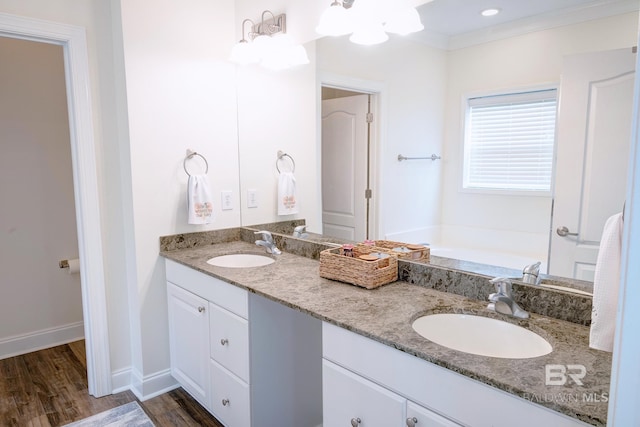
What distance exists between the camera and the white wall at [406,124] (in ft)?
5.53

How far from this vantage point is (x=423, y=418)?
1.11m

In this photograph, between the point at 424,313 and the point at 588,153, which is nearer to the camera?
A: the point at 588,153

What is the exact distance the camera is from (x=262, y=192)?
2.62 metres

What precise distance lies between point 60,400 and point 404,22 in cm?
265

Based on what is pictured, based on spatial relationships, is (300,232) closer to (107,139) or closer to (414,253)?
(414,253)

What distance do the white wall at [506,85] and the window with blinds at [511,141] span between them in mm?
40

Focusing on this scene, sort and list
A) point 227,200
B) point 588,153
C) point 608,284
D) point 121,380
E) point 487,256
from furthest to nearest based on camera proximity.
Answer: point 227,200 → point 121,380 → point 487,256 → point 588,153 → point 608,284

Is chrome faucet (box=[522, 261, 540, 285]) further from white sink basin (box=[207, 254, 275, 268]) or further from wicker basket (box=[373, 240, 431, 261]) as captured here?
white sink basin (box=[207, 254, 275, 268])

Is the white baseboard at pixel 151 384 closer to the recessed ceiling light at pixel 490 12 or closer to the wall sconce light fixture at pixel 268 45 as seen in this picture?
the wall sconce light fixture at pixel 268 45

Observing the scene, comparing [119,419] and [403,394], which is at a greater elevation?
[403,394]

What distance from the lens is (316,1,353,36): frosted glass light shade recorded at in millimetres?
1839

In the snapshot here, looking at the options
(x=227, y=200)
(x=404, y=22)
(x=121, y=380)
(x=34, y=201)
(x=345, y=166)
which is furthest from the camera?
(x=34, y=201)

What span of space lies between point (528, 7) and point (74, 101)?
6.91 feet

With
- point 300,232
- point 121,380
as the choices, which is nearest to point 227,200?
point 300,232
